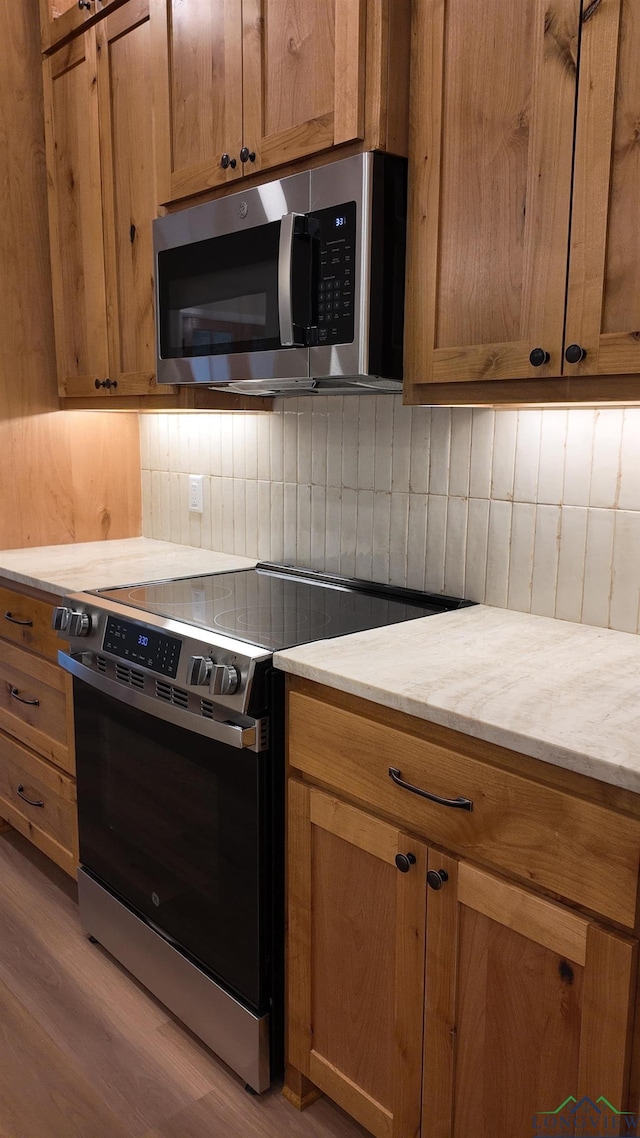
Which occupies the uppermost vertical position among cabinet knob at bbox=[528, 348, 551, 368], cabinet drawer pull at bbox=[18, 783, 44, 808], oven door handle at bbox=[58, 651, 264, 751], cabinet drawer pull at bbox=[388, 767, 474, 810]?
cabinet knob at bbox=[528, 348, 551, 368]

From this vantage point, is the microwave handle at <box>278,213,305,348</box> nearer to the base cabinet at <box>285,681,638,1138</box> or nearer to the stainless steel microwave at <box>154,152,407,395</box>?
the stainless steel microwave at <box>154,152,407,395</box>

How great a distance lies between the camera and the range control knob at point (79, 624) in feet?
6.20

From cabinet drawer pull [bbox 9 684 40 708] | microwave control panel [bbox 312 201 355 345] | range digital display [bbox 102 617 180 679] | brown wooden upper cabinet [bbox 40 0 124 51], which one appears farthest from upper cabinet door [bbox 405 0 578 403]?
cabinet drawer pull [bbox 9 684 40 708]

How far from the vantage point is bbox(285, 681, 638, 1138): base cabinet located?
3.51ft

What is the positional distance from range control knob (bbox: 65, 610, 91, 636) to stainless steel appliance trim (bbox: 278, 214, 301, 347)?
0.80 meters

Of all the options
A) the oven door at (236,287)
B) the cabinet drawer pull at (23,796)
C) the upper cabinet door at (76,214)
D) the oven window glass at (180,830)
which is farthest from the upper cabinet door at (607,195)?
the cabinet drawer pull at (23,796)

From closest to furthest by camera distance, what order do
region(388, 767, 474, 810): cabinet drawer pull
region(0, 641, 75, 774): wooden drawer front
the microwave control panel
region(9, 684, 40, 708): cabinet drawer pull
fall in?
region(388, 767, 474, 810): cabinet drawer pull, the microwave control panel, region(0, 641, 75, 774): wooden drawer front, region(9, 684, 40, 708): cabinet drawer pull

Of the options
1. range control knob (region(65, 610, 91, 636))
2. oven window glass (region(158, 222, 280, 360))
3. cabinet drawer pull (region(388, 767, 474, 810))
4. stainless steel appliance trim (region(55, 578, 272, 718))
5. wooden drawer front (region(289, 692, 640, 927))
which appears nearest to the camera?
wooden drawer front (region(289, 692, 640, 927))

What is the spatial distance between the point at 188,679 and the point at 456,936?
68cm

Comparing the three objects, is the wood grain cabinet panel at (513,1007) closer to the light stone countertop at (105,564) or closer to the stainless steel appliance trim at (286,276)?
the stainless steel appliance trim at (286,276)

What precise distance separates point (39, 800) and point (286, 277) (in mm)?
1650

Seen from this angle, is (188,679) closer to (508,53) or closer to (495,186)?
(495,186)

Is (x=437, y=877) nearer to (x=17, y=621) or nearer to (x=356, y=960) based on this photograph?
(x=356, y=960)

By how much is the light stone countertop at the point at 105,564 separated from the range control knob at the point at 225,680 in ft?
2.29
